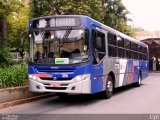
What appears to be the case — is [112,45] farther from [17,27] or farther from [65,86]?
[17,27]

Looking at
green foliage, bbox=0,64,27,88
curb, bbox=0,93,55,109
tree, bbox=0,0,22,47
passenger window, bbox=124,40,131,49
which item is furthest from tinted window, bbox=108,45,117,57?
tree, bbox=0,0,22,47

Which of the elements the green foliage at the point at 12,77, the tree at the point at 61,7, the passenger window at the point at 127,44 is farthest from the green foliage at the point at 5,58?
the tree at the point at 61,7

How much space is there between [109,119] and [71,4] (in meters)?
15.7

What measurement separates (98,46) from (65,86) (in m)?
2.05

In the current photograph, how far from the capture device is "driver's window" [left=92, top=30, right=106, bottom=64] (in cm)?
1256

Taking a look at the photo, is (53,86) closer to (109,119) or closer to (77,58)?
(77,58)

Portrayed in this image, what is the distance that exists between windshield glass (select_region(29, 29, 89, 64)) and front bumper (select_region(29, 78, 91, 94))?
69cm

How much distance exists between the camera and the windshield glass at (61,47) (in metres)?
12.0

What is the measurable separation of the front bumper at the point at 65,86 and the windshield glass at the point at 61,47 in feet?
2.26

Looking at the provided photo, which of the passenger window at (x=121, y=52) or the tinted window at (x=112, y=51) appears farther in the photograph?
the passenger window at (x=121, y=52)

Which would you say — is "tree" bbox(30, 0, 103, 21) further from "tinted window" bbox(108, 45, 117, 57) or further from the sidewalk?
the sidewalk

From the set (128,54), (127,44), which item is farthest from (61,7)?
(128,54)

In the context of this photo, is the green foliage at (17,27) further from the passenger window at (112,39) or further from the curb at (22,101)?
the curb at (22,101)

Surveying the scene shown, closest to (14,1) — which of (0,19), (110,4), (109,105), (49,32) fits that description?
(0,19)
